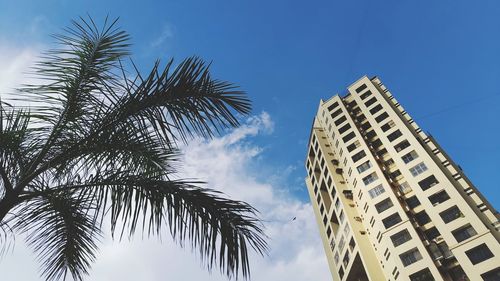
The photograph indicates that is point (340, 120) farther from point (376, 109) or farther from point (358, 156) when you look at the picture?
point (358, 156)

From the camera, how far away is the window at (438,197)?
3060 cm

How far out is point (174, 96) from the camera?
371 cm

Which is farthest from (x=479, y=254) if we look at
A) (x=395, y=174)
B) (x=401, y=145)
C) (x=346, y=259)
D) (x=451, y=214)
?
(x=401, y=145)

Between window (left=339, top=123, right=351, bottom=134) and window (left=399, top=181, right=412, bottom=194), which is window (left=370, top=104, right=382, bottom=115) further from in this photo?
window (left=399, top=181, right=412, bottom=194)

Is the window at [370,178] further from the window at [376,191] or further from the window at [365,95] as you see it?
the window at [365,95]

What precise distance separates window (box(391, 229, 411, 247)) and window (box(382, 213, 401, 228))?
53.0 inches

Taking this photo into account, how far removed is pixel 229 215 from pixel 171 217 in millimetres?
518

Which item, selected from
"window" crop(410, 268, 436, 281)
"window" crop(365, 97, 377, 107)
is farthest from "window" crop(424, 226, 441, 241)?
"window" crop(365, 97, 377, 107)

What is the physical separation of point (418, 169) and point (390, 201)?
4075 mm

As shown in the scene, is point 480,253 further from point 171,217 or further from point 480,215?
point 171,217

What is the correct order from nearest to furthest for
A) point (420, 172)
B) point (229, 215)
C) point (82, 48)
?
point (229, 215)
point (82, 48)
point (420, 172)

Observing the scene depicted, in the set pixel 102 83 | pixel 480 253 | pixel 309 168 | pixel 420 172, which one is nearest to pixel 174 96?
pixel 102 83

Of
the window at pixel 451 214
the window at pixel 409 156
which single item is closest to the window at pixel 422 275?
the window at pixel 451 214

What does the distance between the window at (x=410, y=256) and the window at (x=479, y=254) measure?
3.29 metres
